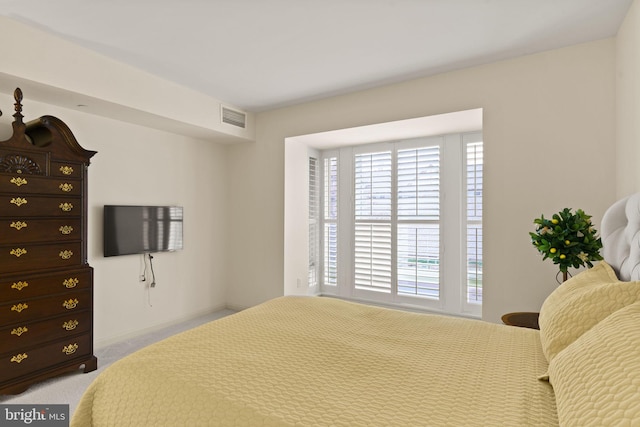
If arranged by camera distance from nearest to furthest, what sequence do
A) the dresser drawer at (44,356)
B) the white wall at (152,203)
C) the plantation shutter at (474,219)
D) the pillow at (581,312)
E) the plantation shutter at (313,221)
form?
1. the pillow at (581,312)
2. the dresser drawer at (44,356)
3. the white wall at (152,203)
4. the plantation shutter at (474,219)
5. the plantation shutter at (313,221)

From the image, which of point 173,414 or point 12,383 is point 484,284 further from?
point 12,383

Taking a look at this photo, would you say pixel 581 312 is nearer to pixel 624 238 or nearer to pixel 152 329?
pixel 624 238

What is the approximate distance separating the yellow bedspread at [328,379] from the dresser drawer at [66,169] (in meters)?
1.90

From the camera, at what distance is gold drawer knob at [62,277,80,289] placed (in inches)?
102

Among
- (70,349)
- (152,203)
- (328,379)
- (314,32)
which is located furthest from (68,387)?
(314,32)

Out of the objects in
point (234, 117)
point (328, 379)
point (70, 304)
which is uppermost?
point (234, 117)

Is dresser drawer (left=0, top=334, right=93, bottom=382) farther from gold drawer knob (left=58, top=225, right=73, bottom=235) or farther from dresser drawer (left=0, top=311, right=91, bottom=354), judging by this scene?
gold drawer knob (left=58, top=225, right=73, bottom=235)

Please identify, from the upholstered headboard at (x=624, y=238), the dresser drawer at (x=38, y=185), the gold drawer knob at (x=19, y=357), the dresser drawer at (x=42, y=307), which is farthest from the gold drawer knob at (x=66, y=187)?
the upholstered headboard at (x=624, y=238)

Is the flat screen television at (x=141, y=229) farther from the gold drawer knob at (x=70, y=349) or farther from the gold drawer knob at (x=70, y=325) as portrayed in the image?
the gold drawer knob at (x=70, y=349)

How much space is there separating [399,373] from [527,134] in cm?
245

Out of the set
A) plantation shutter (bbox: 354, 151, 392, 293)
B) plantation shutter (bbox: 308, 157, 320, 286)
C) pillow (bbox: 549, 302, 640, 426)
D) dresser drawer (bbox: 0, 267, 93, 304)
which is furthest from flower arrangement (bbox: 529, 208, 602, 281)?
dresser drawer (bbox: 0, 267, 93, 304)

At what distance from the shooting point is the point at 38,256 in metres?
2.45

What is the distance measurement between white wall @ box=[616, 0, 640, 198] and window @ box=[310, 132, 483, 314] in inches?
55.9

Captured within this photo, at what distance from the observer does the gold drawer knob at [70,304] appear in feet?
8.50
